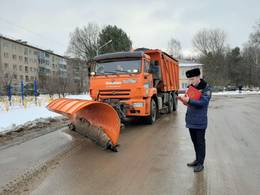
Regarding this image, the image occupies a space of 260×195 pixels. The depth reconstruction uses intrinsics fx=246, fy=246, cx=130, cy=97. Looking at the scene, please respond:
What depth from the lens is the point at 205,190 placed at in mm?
3660

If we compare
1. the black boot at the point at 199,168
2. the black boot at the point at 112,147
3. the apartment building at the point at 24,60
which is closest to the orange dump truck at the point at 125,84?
the black boot at the point at 112,147

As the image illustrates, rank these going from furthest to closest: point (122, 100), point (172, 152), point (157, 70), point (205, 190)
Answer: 1. point (157, 70)
2. point (122, 100)
3. point (172, 152)
4. point (205, 190)

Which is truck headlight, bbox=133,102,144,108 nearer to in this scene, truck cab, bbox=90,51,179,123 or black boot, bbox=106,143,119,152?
truck cab, bbox=90,51,179,123

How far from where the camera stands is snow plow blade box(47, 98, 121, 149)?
19.6 feet

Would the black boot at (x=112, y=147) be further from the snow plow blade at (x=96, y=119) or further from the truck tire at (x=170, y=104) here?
the truck tire at (x=170, y=104)

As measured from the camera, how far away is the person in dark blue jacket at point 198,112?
14.0 ft

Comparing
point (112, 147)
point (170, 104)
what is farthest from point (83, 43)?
point (112, 147)

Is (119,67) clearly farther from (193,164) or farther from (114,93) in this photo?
(193,164)

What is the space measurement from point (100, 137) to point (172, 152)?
71.7 inches

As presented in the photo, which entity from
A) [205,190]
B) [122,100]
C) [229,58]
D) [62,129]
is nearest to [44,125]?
[62,129]

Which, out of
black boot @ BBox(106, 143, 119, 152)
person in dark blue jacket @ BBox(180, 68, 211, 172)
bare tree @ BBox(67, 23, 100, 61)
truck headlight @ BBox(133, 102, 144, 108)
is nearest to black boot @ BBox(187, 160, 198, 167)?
person in dark blue jacket @ BBox(180, 68, 211, 172)

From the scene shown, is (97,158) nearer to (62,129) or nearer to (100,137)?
(100,137)

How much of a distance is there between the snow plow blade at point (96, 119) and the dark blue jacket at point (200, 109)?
86.3 inches

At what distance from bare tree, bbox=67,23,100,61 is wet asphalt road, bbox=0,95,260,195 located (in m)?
44.6
